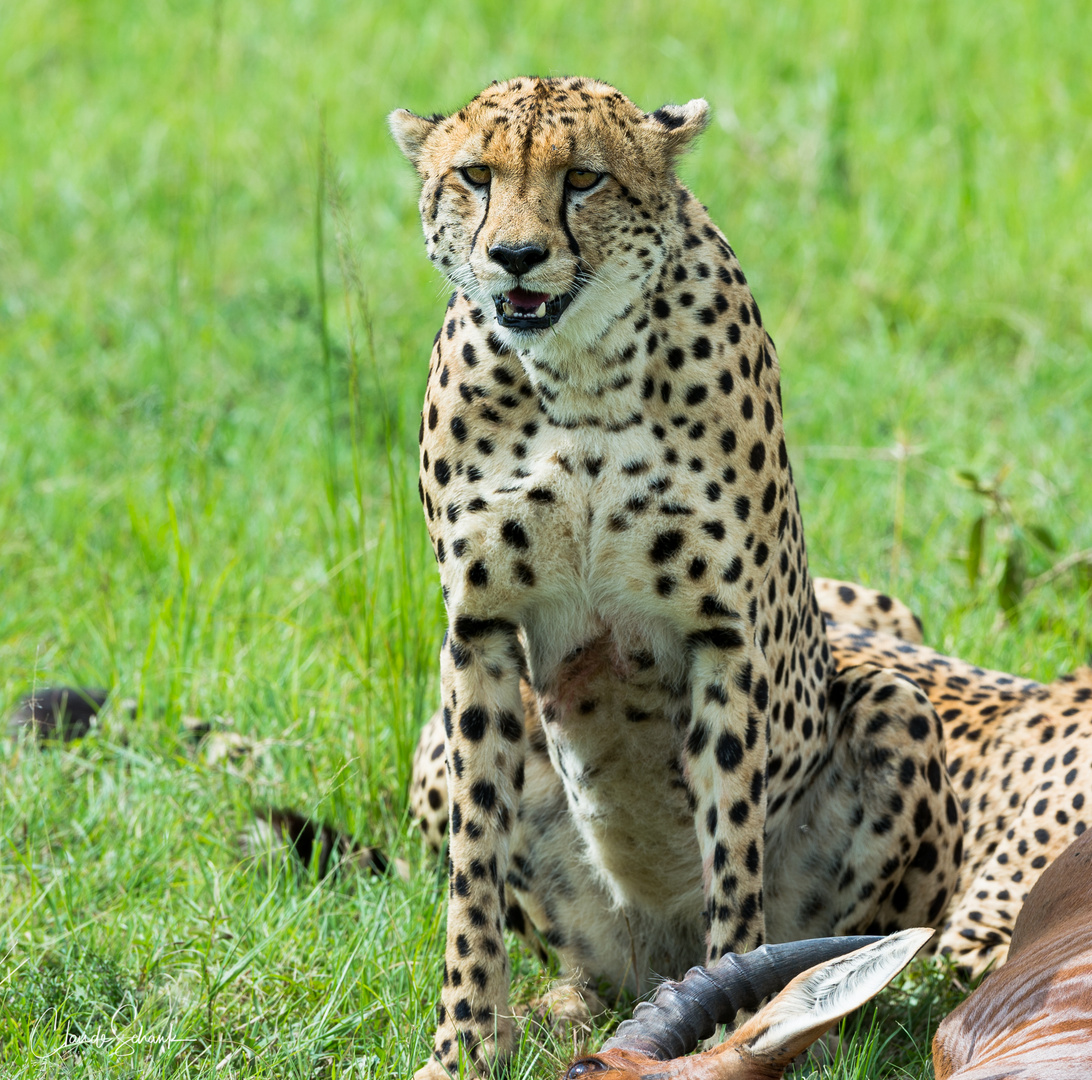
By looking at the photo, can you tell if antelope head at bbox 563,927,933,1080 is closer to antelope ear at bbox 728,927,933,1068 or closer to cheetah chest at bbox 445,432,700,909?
antelope ear at bbox 728,927,933,1068

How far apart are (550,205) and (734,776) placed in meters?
1.23

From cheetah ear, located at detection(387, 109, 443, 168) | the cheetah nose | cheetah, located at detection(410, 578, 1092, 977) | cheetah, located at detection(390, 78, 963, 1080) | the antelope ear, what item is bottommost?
cheetah, located at detection(410, 578, 1092, 977)

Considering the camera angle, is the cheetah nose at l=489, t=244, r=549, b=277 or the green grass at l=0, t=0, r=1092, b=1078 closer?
A: the cheetah nose at l=489, t=244, r=549, b=277

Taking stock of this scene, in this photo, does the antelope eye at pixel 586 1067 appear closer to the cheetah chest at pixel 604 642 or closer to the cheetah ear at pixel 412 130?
the cheetah chest at pixel 604 642

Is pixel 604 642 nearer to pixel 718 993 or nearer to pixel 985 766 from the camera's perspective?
pixel 718 993

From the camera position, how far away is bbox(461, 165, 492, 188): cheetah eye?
125 inches

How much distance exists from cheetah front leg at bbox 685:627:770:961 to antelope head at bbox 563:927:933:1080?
557mm

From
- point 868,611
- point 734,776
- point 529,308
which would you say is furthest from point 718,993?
point 868,611

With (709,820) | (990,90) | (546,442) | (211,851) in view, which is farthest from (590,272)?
(990,90)

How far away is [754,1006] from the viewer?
280 cm

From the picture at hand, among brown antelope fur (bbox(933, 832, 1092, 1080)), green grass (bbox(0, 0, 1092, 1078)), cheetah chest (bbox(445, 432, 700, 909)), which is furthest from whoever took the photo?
green grass (bbox(0, 0, 1092, 1078))

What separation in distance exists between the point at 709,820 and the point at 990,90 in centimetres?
662

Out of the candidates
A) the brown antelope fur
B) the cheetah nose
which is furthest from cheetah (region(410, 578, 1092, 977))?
the cheetah nose

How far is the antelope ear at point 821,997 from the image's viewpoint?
2.46 meters
